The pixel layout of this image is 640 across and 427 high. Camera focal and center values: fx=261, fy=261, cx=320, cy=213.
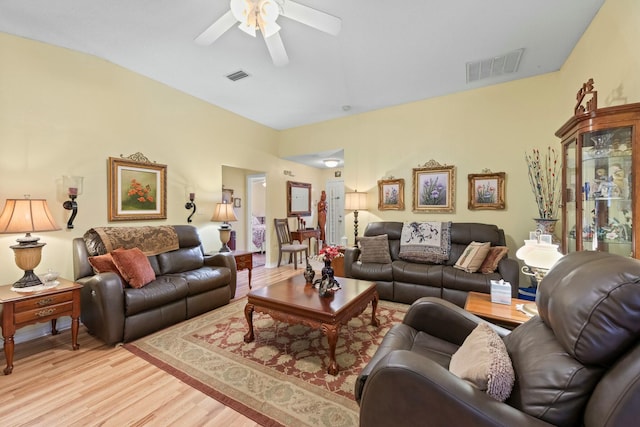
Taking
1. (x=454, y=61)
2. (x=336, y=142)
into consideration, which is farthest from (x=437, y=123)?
(x=336, y=142)

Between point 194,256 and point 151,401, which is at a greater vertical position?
point 194,256

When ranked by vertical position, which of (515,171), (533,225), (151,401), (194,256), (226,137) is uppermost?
(226,137)

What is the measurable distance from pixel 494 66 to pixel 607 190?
81.9 inches

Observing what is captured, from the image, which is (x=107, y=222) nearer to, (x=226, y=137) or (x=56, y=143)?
(x=56, y=143)

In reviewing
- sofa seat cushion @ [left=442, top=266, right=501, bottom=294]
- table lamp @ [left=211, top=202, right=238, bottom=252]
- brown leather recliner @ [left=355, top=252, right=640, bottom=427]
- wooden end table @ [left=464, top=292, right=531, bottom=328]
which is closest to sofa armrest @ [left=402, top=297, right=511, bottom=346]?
wooden end table @ [left=464, top=292, right=531, bottom=328]

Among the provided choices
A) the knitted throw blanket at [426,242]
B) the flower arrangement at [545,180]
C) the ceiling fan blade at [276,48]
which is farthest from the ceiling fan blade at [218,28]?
the flower arrangement at [545,180]

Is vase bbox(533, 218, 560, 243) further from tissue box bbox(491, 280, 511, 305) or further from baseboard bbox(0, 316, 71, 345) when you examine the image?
baseboard bbox(0, 316, 71, 345)

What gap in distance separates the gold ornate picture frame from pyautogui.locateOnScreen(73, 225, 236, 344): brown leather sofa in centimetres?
267

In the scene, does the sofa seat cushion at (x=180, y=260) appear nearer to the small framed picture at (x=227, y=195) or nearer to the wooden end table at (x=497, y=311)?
the small framed picture at (x=227, y=195)

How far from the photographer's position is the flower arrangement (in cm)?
339

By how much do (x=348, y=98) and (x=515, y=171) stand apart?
8.67ft

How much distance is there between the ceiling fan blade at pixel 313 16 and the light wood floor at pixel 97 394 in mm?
2725

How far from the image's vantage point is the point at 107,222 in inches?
125

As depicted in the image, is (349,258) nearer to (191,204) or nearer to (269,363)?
(269,363)
